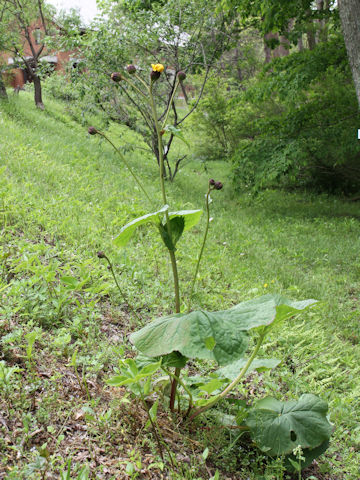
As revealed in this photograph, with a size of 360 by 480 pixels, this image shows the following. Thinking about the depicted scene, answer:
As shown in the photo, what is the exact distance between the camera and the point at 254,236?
19.6 ft

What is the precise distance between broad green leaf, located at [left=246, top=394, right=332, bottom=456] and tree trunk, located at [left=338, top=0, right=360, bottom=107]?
5380 mm

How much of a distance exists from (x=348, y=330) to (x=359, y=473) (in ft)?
5.80

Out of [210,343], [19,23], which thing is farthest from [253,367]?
[19,23]

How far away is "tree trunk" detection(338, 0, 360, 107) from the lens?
17.1 ft

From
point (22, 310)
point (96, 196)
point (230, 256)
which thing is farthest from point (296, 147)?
point (22, 310)

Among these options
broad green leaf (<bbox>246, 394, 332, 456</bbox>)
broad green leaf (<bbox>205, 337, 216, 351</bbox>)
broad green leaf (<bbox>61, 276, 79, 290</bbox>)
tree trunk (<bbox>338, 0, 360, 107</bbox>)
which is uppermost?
tree trunk (<bbox>338, 0, 360, 107</bbox>)

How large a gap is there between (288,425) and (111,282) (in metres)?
1.72

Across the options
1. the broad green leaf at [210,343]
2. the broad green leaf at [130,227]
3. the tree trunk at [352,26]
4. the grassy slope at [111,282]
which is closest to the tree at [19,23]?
the grassy slope at [111,282]

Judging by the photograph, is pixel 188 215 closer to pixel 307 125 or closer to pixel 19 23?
pixel 307 125

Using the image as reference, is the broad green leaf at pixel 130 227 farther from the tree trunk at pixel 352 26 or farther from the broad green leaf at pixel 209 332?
the tree trunk at pixel 352 26

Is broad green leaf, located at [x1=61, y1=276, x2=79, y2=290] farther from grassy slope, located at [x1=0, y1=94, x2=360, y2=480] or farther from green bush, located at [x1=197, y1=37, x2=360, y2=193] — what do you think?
green bush, located at [x1=197, y1=37, x2=360, y2=193]

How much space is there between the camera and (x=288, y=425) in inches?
66.1

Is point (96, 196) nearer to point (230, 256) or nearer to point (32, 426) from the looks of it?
point (230, 256)

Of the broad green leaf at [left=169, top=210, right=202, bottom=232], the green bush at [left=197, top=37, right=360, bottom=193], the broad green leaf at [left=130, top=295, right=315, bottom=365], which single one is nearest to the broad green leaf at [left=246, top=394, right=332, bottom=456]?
the broad green leaf at [left=130, top=295, right=315, bottom=365]
